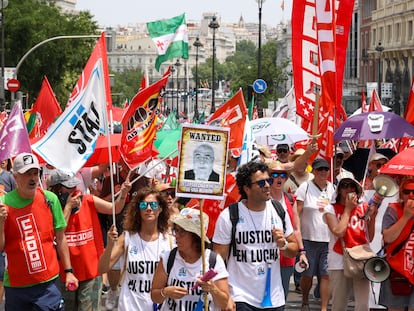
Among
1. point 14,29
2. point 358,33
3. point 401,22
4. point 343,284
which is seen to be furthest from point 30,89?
point 343,284

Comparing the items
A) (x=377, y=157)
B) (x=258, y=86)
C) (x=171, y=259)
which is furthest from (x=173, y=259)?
(x=258, y=86)

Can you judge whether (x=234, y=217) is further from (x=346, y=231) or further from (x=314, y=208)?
(x=314, y=208)

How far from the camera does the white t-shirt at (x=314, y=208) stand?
11250mm

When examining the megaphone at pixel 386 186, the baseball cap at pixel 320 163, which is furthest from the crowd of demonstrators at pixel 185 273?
the baseball cap at pixel 320 163

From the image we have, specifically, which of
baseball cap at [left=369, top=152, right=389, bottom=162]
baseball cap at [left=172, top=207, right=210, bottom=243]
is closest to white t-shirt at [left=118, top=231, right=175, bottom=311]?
baseball cap at [left=172, top=207, right=210, bottom=243]

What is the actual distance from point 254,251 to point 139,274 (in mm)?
785

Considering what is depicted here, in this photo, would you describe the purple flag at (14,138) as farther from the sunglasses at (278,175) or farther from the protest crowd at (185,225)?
the sunglasses at (278,175)

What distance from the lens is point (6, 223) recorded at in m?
7.92

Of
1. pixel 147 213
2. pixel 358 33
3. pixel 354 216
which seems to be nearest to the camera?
pixel 147 213

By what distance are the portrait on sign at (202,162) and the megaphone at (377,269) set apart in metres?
2.02

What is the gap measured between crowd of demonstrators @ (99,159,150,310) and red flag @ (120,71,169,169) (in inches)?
8.7

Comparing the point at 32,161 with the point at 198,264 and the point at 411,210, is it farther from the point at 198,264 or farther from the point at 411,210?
the point at 411,210

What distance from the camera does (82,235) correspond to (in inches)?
358

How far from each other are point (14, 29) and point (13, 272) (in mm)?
54460
